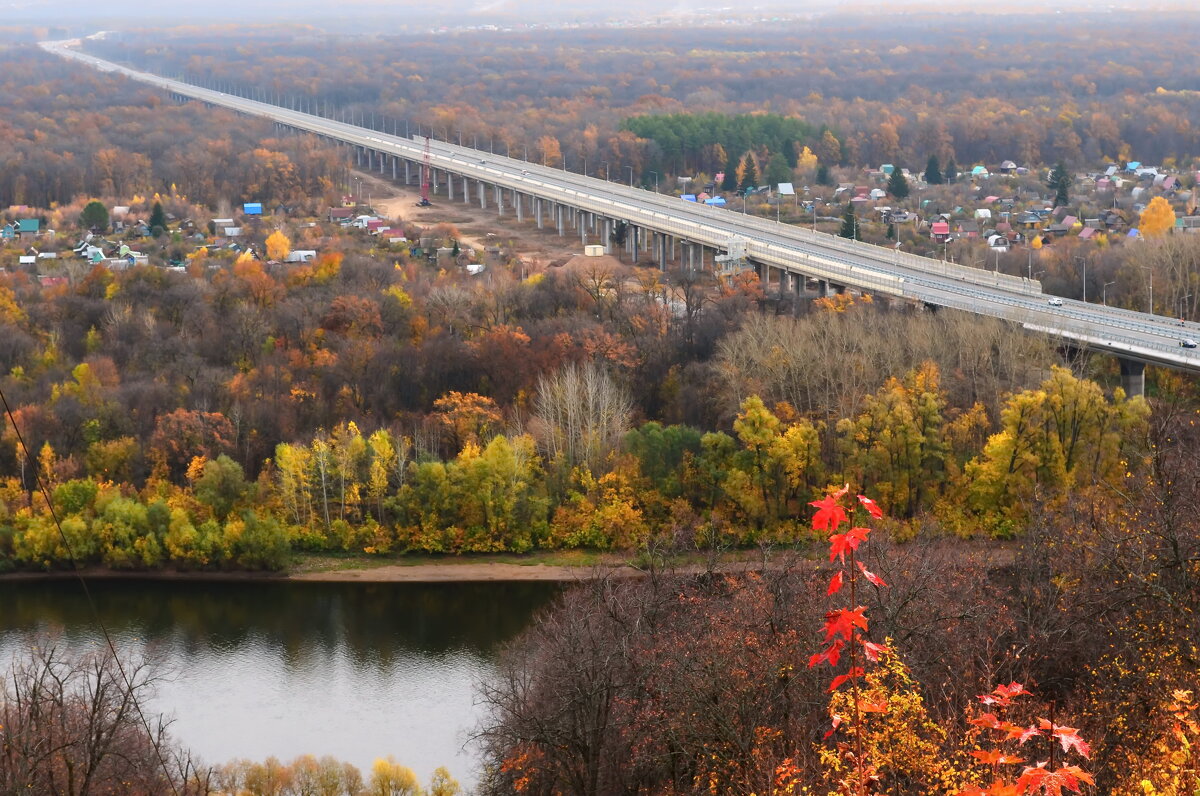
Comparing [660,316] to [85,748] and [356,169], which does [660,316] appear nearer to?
[85,748]

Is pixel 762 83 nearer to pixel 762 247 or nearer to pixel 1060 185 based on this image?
pixel 1060 185

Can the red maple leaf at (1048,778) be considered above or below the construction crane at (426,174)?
above

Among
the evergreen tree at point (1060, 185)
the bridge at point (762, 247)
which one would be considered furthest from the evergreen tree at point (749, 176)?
the evergreen tree at point (1060, 185)

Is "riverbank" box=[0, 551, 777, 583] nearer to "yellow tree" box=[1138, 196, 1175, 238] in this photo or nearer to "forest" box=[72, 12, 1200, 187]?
"yellow tree" box=[1138, 196, 1175, 238]

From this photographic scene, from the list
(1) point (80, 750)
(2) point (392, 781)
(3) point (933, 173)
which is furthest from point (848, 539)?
(3) point (933, 173)

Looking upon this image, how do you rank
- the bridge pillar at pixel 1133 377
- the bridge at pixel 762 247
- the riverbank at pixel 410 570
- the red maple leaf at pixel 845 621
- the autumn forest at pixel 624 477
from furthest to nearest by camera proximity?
the bridge at pixel 762 247 → the bridge pillar at pixel 1133 377 → the riverbank at pixel 410 570 → the autumn forest at pixel 624 477 → the red maple leaf at pixel 845 621

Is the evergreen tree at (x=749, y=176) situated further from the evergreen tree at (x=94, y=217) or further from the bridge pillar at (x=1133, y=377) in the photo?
the bridge pillar at (x=1133, y=377)
